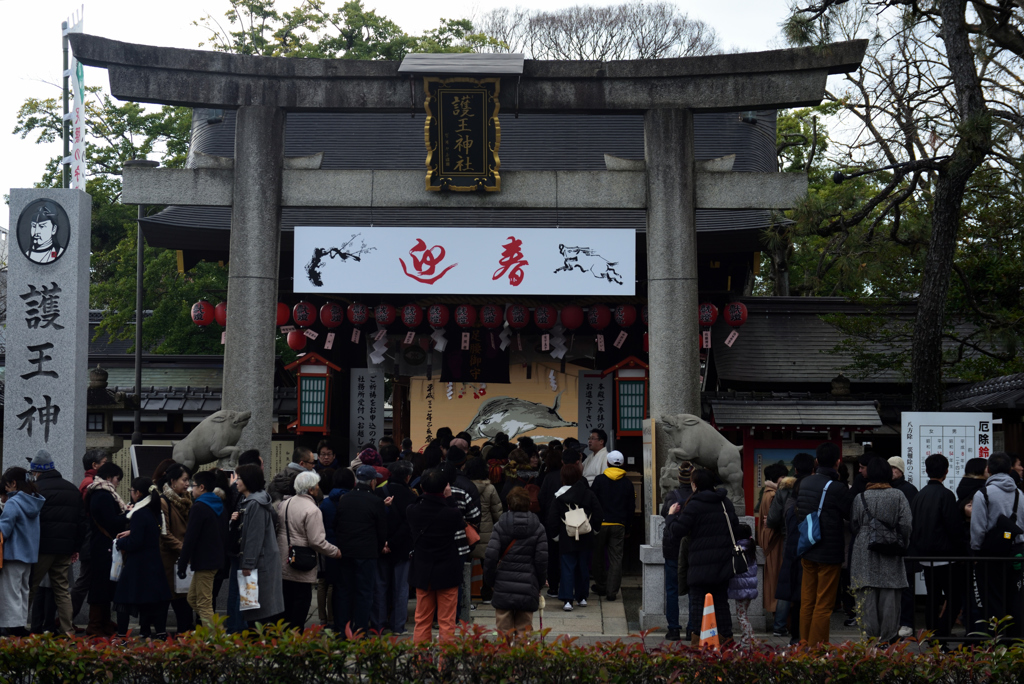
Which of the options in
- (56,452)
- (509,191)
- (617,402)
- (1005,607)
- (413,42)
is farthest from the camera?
(413,42)

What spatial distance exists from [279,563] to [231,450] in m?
3.41

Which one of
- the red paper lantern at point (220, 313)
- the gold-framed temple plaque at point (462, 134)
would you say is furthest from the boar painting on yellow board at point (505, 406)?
the gold-framed temple plaque at point (462, 134)

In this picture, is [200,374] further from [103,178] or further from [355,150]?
[103,178]

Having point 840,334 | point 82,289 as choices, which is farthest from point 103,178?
point 840,334

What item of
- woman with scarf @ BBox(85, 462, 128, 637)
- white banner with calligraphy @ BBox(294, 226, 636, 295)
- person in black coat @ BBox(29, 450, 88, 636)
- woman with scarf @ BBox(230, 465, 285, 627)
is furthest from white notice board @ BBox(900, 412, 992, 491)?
person in black coat @ BBox(29, 450, 88, 636)

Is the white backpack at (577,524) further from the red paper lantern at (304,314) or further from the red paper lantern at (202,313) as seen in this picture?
the red paper lantern at (202,313)

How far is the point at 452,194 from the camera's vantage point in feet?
39.4

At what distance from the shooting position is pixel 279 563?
26.7 feet

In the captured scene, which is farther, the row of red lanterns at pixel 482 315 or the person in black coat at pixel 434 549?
the row of red lanterns at pixel 482 315

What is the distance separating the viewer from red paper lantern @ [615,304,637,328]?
16219 mm

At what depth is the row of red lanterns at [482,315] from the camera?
16203mm

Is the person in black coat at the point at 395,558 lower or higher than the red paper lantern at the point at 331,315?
lower

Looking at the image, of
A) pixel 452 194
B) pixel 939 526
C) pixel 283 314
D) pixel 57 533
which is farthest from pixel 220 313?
pixel 939 526

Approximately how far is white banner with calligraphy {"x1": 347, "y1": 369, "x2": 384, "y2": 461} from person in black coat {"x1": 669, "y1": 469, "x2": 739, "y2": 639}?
9.71m
